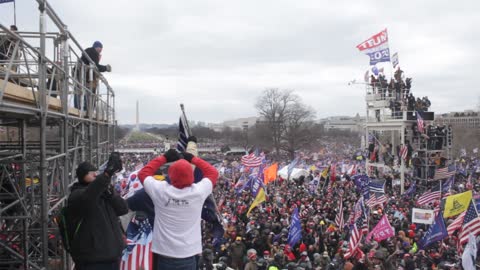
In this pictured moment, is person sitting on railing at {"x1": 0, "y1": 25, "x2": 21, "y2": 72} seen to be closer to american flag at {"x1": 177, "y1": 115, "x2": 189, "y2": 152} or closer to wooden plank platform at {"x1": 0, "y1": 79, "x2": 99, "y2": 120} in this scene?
wooden plank platform at {"x1": 0, "y1": 79, "x2": 99, "y2": 120}

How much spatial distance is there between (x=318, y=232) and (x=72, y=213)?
10.2m

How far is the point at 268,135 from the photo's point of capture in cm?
6378

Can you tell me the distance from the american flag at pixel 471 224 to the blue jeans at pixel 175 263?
7933 mm

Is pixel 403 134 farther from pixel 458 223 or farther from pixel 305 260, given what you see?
pixel 305 260

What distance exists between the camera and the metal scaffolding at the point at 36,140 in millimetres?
4656

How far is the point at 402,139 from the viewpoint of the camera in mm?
26375

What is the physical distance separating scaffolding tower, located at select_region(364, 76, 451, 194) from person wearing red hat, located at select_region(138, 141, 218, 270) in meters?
22.2

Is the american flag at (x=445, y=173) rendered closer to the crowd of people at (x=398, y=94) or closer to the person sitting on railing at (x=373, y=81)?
the crowd of people at (x=398, y=94)

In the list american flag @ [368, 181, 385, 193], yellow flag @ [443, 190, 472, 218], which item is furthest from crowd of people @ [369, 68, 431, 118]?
yellow flag @ [443, 190, 472, 218]

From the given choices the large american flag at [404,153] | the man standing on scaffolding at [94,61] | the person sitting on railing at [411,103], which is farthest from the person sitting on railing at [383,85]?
the man standing on scaffolding at [94,61]

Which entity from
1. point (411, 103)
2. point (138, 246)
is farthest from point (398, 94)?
point (138, 246)

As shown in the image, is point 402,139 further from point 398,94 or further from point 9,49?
point 9,49

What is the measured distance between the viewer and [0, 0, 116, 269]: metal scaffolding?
466 cm

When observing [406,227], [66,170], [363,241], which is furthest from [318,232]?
[66,170]
